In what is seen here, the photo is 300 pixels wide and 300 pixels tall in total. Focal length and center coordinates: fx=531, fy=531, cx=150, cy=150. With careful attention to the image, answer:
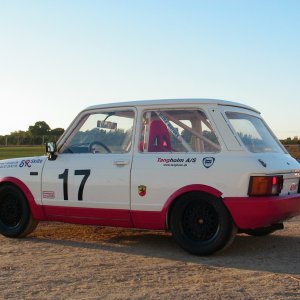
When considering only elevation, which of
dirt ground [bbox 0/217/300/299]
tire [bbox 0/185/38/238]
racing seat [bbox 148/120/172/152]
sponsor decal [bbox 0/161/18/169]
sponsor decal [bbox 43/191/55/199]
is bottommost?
dirt ground [bbox 0/217/300/299]

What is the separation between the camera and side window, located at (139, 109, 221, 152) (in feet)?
20.3

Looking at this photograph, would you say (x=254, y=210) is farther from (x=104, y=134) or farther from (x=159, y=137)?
(x=104, y=134)

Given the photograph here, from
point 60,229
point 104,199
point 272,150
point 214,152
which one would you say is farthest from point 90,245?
point 272,150

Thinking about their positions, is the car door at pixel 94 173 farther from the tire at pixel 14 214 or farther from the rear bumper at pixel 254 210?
the rear bumper at pixel 254 210

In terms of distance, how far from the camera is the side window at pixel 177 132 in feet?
20.3

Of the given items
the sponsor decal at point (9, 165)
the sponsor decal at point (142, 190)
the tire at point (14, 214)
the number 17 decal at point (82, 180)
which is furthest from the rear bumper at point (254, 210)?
the sponsor decal at point (9, 165)

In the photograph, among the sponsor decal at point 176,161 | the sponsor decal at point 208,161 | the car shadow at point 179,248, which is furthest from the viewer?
the sponsor decal at point 176,161

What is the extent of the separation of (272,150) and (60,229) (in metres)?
3.38

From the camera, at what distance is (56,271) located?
17.1 ft

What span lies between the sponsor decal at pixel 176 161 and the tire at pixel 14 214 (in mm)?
2144

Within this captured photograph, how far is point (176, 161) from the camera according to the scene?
6.11 metres

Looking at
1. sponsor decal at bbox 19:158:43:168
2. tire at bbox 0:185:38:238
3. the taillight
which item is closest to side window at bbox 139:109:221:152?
the taillight

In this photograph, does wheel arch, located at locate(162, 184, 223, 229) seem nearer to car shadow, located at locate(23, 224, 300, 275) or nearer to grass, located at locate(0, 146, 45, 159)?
A: car shadow, located at locate(23, 224, 300, 275)

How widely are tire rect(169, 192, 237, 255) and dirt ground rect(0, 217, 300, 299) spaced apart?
6.2 inches
